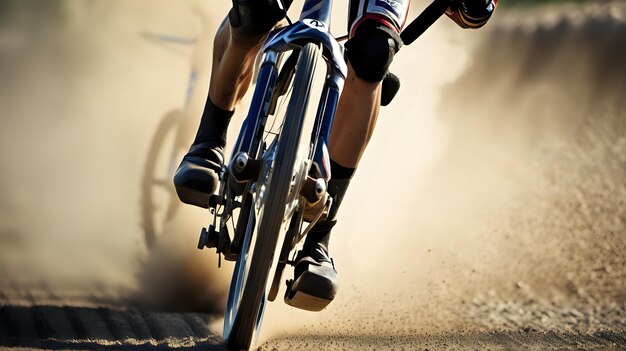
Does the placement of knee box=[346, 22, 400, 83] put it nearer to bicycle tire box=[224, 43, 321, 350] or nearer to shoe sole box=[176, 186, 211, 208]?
bicycle tire box=[224, 43, 321, 350]

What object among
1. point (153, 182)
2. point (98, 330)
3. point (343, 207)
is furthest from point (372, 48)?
point (343, 207)

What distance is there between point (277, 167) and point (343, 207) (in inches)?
116

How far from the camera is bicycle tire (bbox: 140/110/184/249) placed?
4.77 metres

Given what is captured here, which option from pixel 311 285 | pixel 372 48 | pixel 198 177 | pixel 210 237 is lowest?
A: pixel 311 285

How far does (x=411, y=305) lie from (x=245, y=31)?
1.94 meters

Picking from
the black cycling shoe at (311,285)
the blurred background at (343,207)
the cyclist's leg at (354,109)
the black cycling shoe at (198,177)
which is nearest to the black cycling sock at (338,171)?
the cyclist's leg at (354,109)

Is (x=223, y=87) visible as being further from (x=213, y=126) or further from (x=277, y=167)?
(x=277, y=167)

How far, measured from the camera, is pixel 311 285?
327cm

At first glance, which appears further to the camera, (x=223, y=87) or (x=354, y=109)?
(x=223, y=87)

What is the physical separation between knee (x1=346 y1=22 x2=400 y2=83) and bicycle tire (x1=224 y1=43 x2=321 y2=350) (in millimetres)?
456

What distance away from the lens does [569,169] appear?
22.9 feet

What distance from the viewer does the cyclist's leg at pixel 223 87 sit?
325cm

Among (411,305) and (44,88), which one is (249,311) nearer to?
(411,305)

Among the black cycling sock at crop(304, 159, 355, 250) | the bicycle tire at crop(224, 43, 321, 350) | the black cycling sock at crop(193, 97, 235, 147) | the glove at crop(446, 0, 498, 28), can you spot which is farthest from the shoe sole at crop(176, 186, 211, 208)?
the glove at crop(446, 0, 498, 28)
